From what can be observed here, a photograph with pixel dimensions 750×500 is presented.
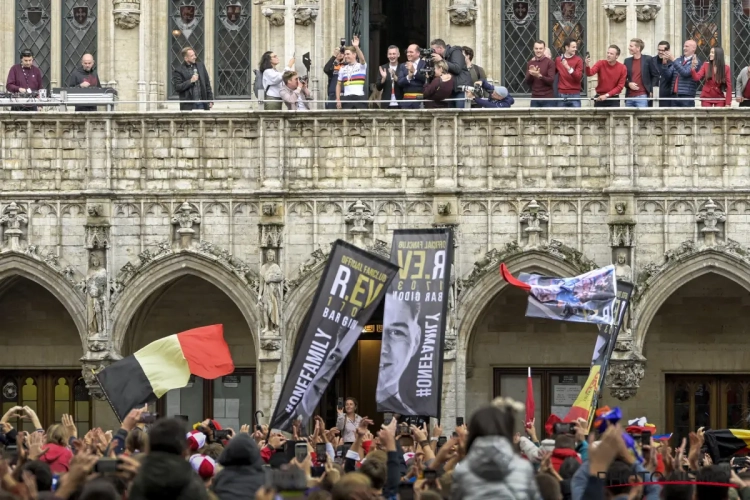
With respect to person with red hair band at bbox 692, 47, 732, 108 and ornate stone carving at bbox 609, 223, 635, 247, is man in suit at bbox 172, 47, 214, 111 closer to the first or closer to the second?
ornate stone carving at bbox 609, 223, 635, 247

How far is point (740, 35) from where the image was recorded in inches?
1282

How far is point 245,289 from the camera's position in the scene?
30.2 m

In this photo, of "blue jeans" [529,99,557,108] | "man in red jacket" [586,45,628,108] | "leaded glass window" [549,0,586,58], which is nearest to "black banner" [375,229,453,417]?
"blue jeans" [529,99,557,108]

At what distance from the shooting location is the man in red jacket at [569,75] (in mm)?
30328

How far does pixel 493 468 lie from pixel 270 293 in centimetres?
1835

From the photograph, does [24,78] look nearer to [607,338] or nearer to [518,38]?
[518,38]

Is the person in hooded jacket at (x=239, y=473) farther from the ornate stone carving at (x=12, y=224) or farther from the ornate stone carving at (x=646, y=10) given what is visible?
the ornate stone carving at (x=646, y=10)

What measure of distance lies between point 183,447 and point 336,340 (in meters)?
10.8

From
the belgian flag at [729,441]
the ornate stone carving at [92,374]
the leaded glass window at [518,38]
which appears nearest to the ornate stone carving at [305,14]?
the leaded glass window at [518,38]

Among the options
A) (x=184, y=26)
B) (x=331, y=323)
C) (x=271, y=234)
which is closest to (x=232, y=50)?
(x=184, y=26)

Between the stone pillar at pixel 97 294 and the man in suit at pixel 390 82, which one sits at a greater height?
the man in suit at pixel 390 82

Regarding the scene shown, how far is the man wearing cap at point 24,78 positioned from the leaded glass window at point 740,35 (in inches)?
454

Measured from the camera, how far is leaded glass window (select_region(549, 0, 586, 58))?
107 feet

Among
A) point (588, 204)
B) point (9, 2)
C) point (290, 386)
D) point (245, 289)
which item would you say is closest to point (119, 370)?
point (290, 386)
